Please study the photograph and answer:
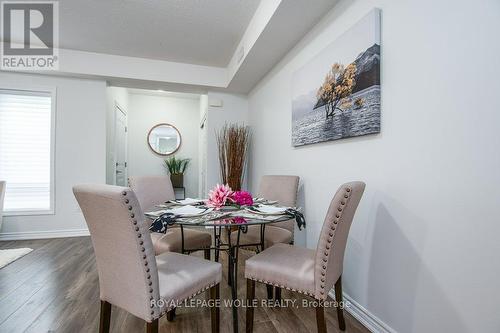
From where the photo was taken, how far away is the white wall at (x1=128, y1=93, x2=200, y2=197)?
5.45m

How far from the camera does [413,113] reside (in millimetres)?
1273

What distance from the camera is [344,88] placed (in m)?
1.70

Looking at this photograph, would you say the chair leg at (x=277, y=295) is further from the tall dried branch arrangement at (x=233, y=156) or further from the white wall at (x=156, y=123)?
the white wall at (x=156, y=123)

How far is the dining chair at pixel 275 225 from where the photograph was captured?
1.93 metres

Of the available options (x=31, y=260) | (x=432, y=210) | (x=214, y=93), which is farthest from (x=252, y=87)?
(x=31, y=260)

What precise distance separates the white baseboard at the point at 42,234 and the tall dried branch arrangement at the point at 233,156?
86.5 inches

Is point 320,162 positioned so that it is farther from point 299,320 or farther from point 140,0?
point 140,0

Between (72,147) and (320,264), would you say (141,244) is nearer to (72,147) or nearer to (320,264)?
(320,264)

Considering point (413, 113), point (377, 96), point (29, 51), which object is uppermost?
point (29, 51)

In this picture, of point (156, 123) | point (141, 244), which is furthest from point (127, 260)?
point (156, 123)

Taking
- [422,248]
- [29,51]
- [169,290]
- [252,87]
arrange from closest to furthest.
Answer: [169,290] → [422,248] → [29,51] → [252,87]

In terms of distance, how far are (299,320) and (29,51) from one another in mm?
4325

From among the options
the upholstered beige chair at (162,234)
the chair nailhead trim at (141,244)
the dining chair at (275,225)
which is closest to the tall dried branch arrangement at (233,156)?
the dining chair at (275,225)

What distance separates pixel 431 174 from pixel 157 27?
113 inches
